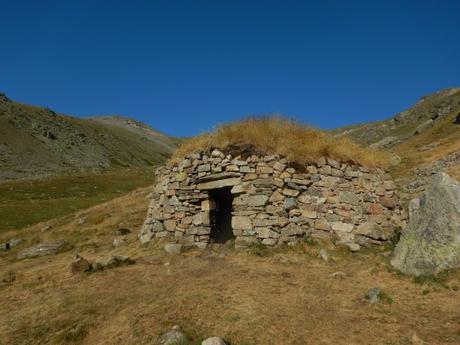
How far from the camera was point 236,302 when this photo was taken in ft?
28.9

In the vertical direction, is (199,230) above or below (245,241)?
above

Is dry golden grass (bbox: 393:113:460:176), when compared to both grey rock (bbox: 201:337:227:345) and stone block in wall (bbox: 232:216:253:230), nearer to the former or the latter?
stone block in wall (bbox: 232:216:253:230)

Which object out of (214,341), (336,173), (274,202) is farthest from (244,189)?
(214,341)

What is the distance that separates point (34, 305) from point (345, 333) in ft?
26.6

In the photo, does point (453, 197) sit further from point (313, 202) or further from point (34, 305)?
point (34, 305)

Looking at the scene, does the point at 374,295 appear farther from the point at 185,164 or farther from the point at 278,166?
the point at 185,164

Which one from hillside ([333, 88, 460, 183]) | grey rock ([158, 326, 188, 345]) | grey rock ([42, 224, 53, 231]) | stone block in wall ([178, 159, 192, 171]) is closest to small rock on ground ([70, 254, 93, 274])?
stone block in wall ([178, 159, 192, 171])

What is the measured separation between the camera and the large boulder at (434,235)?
9.73 m

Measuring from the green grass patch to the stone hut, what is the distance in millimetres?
19945

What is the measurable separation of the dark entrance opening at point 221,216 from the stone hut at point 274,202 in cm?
9

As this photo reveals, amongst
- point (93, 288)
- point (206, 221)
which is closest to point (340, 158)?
point (206, 221)

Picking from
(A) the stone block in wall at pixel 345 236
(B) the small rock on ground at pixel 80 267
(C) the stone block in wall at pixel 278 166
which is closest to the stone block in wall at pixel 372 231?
(A) the stone block in wall at pixel 345 236

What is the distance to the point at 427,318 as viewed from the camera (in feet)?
25.1

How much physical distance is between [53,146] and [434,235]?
286 ft
